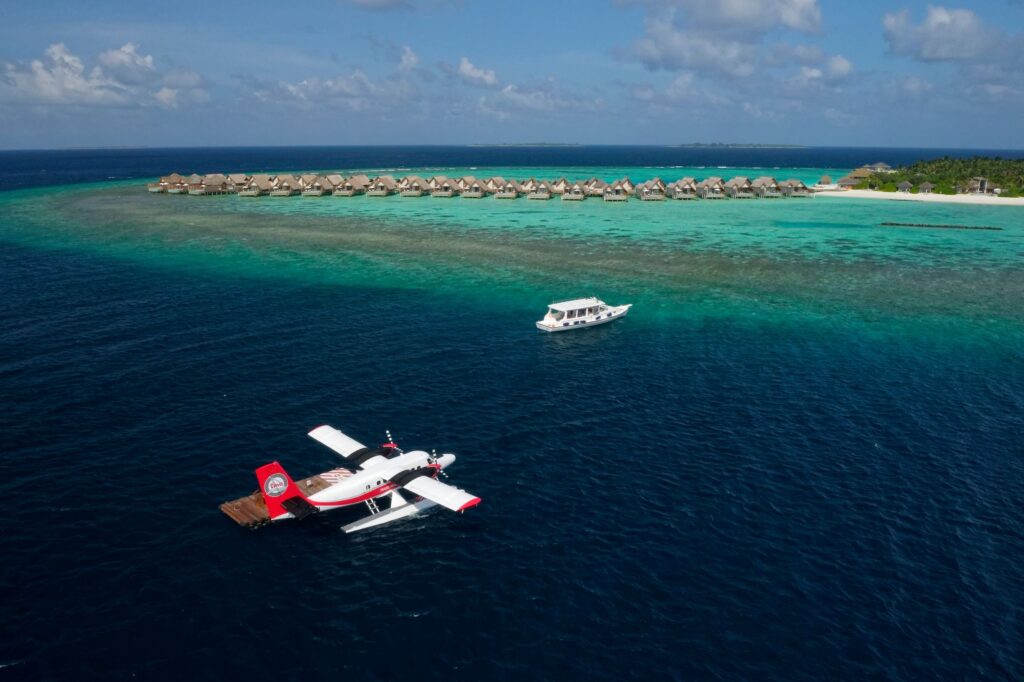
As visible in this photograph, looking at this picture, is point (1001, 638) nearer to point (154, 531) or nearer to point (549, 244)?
point (154, 531)

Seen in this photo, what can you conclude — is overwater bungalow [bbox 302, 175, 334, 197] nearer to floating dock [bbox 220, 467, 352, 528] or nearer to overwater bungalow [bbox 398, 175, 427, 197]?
overwater bungalow [bbox 398, 175, 427, 197]

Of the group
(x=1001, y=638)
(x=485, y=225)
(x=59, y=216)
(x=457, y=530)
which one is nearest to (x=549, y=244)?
(x=485, y=225)

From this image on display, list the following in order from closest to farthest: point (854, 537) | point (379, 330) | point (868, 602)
A: point (868, 602), point (854, 537), point (379, 330)

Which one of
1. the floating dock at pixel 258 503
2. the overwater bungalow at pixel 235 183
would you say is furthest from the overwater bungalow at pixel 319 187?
the floating dock at pixel 258 503

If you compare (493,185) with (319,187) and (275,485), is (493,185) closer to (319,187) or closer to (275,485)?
(319,187)

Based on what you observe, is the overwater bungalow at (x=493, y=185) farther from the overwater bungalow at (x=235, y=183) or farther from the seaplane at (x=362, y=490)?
the seaplane at (x=362, y=490)

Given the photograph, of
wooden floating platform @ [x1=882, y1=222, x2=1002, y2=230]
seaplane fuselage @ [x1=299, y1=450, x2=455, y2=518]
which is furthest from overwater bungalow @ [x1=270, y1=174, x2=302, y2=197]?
seaplane fuselage @ [x1=299, y1=450, x2=455, y2=518]

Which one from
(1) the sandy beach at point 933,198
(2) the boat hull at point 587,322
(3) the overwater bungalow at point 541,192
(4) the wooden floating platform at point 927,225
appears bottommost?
(2) the boat hull at point 587,322
